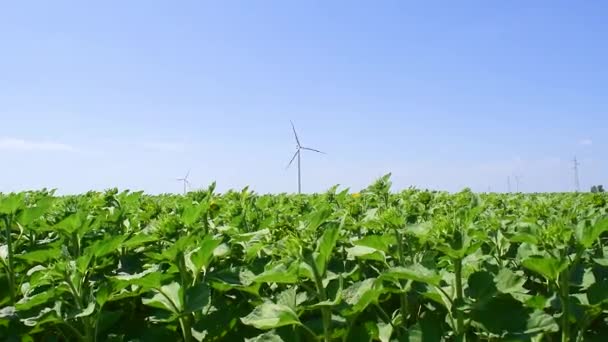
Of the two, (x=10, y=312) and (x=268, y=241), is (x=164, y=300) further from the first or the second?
(x=10, y=312)

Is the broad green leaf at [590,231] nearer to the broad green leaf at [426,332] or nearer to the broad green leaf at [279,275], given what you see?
the broad green leaf at [426,332]

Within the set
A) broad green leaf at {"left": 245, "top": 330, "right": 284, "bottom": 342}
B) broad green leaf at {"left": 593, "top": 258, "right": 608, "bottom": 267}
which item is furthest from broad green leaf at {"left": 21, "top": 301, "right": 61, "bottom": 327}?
broad green leaf at {"left": 593, "top": 258, "right": 608, "bottom": 267}

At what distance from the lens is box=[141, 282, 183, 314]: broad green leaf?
2213mm

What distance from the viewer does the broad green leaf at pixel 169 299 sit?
7.26ft

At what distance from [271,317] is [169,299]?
503 millimetres

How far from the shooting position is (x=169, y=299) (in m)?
2.25

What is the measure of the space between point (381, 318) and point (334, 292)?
0.75 ft

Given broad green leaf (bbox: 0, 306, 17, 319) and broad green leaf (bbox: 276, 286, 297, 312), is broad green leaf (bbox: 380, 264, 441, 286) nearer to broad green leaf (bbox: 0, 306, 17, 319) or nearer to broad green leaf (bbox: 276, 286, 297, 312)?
broad green leaf (bbox: 276, 286, 297, 312)

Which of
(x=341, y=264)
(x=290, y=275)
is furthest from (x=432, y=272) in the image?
(x=341, y=264)

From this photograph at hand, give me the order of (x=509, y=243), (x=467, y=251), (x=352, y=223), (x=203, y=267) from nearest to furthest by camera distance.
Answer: (x=467, y=251)
(x=203, y=267)
(x=509, y=243)
(x=352, y=223)

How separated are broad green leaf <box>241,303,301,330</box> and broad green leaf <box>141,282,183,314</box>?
1.23 ft

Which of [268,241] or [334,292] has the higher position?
[268,241]

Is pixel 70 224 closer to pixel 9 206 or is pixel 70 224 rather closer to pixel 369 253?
pixel 9 206

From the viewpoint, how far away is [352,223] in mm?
3354
